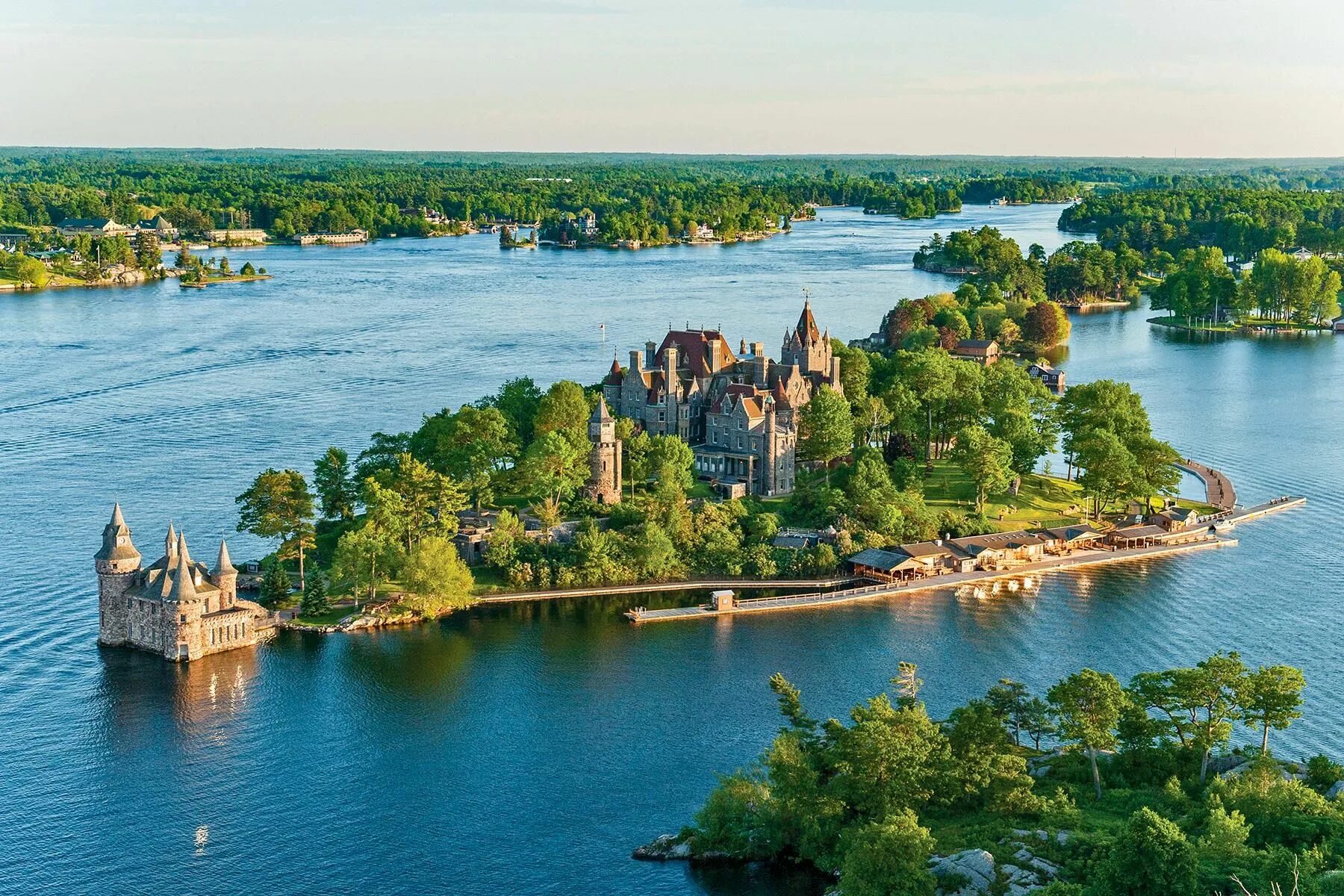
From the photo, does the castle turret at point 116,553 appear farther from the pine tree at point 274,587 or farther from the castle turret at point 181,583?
the pine tree at point 274,587

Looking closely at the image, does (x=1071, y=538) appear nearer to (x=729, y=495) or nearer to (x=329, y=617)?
(x=729, y=495)

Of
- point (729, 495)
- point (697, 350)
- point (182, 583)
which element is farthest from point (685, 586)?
point (697, 350)

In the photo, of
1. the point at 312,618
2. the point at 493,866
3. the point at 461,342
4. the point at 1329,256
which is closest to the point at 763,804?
the point at 493,866

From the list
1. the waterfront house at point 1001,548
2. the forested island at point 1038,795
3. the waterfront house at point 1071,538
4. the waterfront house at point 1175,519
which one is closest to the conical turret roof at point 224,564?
the forested island at point 1038,795

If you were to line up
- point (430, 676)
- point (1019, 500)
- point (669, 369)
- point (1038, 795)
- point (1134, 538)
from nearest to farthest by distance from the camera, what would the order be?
point (1038, 795) → point (430, 676) → point (1134, 538) → point (1019, 500) → point (669, 369)

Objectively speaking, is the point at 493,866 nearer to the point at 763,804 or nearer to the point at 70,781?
the point at 763,804
